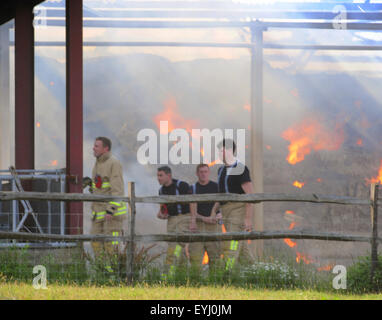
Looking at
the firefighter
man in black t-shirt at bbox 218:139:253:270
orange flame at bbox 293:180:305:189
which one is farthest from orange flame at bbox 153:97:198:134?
man in black t-shirt at bbox 218:139:253:270

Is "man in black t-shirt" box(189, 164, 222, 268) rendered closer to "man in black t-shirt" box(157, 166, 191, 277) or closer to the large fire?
"man in black t-shirt" box(157, 166, 191, 277)

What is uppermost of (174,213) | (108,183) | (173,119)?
(173,119)

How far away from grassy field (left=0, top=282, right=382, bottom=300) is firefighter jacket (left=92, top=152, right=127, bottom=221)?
151 cm

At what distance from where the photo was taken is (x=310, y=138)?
18547mm

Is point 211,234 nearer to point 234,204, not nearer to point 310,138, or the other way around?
point 234,204

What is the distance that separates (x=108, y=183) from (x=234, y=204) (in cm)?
172

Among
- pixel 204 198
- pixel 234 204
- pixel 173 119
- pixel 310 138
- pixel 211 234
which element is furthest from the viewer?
pixel 310 138

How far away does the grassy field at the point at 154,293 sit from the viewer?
253 inches

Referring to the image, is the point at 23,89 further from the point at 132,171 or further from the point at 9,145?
the point at 132,171

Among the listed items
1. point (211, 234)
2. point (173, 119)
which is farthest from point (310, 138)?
point (211, 234)

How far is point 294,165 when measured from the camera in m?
24.2

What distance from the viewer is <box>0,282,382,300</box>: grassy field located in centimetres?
642

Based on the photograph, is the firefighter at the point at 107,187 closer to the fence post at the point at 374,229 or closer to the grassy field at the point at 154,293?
the grassy field at the point at 154,293

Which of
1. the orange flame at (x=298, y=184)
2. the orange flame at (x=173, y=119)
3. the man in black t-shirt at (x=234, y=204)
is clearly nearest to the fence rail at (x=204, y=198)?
the man in black t-shirt at (x=234, y=204)
